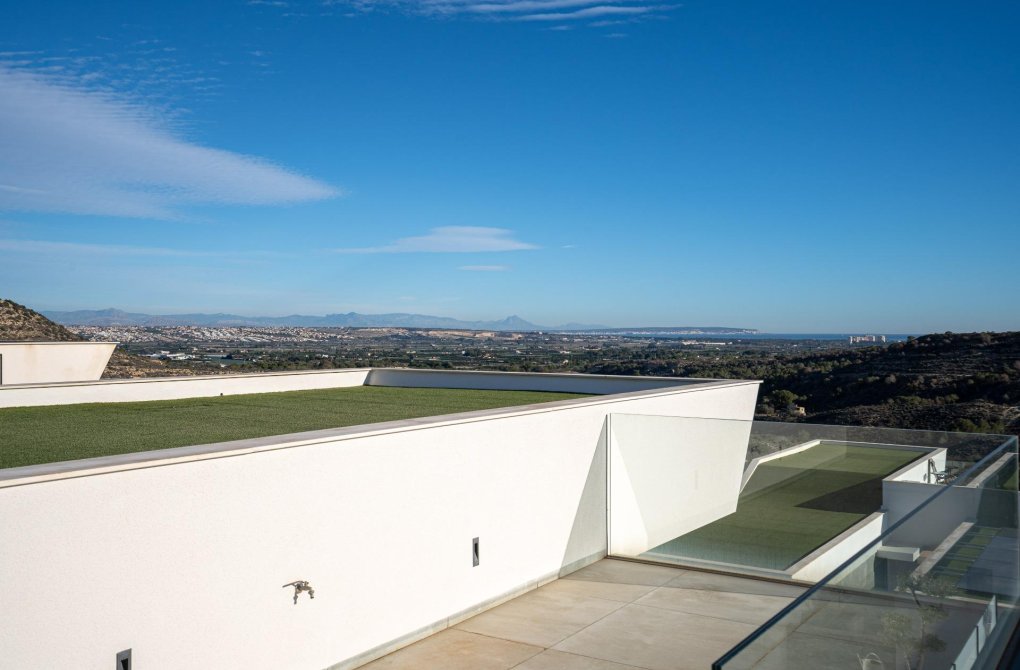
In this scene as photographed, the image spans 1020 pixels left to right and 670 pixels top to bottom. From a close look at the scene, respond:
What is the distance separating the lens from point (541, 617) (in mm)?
6254

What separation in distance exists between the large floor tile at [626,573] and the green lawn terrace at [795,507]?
0.23m

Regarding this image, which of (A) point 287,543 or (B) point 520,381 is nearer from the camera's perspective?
(A) point 287,543

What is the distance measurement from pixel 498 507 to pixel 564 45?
1377 cm

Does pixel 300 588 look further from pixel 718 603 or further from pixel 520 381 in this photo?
pixel 520 381

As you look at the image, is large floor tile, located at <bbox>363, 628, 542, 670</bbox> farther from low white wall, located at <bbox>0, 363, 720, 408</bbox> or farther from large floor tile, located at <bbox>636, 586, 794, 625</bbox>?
low white wall, located at <bbox>0, 363, 720, 408</bbox>

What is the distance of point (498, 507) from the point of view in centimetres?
655

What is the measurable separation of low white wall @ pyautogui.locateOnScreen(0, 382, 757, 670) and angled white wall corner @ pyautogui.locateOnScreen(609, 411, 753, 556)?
0.76m

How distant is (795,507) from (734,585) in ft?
3.40

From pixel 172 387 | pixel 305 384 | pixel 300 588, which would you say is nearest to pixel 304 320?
pixel 305 384

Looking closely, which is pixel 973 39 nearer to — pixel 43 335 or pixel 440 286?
pixel 43 335

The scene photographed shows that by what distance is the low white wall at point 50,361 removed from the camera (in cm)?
1184

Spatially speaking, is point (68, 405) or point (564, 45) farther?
point (564, 45)

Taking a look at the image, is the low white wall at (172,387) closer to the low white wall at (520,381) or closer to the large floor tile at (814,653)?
the low white wall at (520,381)

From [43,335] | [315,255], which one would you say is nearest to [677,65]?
[43,335]
